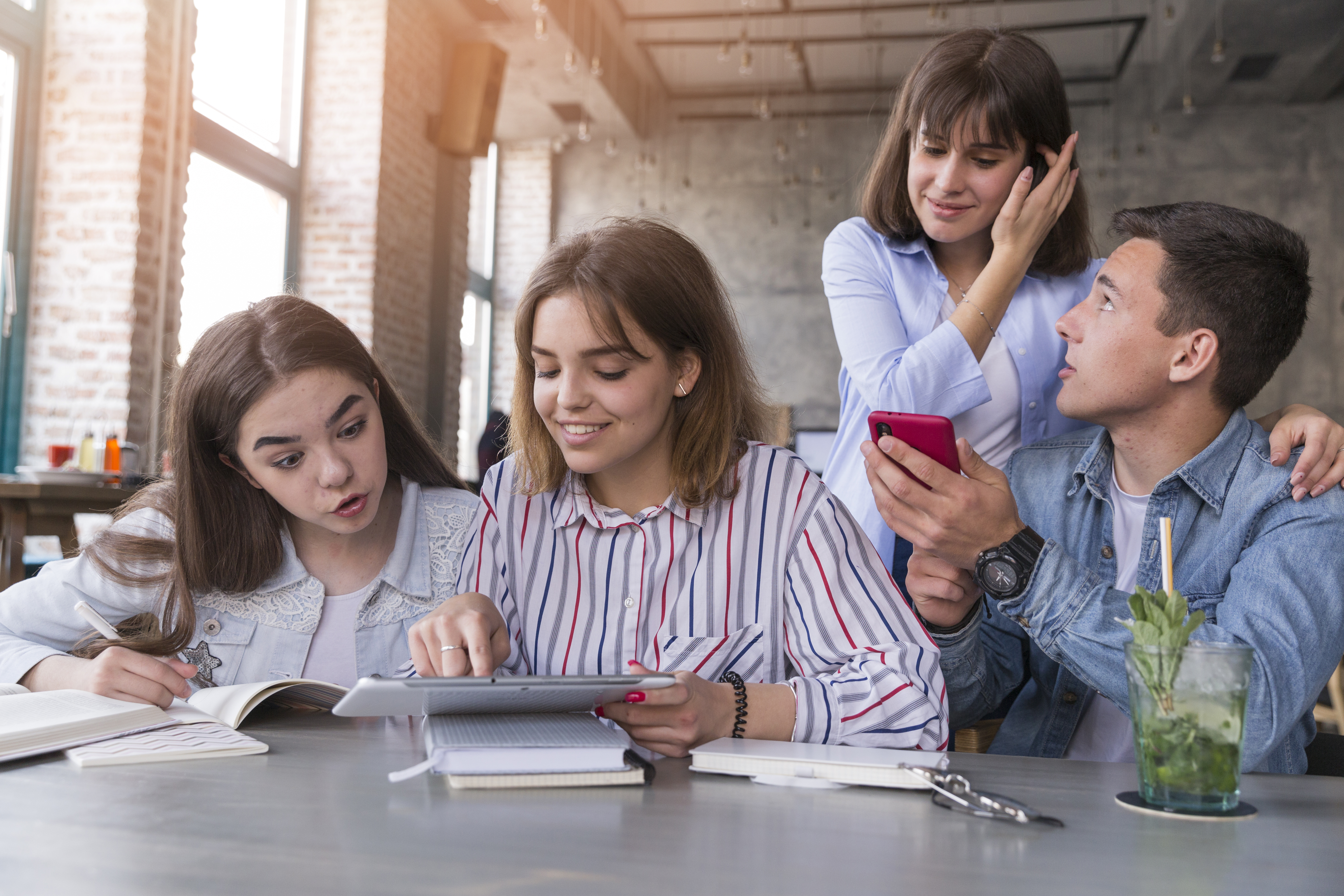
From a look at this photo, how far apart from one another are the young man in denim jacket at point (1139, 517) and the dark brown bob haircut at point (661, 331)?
26 cm

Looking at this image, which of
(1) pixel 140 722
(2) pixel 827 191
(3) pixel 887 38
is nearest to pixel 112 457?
(1) pixel 140 722

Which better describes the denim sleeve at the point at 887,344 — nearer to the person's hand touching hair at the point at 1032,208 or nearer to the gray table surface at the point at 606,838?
the person's hand touching hair at the point at 1032,208

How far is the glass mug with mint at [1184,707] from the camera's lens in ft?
2.71

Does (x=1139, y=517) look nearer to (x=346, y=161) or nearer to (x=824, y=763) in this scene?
(x=824, y=763)

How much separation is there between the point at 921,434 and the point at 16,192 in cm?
442

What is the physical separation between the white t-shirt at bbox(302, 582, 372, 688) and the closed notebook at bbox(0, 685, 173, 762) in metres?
0.43

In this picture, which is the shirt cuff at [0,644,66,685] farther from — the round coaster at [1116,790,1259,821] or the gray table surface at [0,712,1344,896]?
the round coaster at [1116,790,1259,821]

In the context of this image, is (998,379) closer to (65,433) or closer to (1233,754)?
(1233,754)

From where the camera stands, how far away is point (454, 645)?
1.16m

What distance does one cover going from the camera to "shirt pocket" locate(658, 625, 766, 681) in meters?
1.32

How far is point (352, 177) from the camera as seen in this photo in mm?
6324

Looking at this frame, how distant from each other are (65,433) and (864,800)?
4.42 meters

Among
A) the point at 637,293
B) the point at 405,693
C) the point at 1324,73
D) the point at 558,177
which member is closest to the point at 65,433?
the point at 637,293

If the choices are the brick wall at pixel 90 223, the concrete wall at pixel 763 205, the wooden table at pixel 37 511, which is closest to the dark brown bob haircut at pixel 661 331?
the wooden table at pixel 37 511
